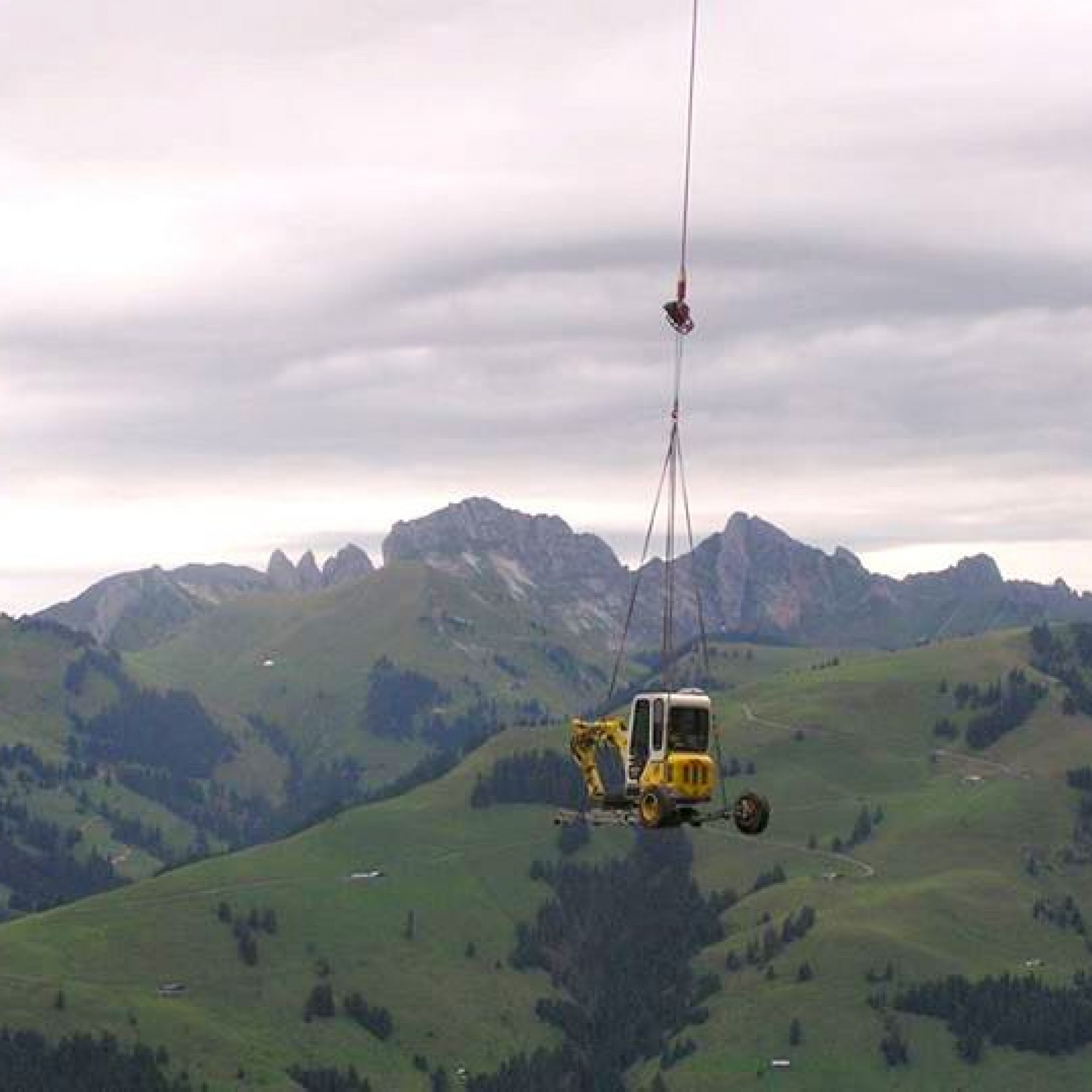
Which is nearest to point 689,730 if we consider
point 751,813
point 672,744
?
point 672,744

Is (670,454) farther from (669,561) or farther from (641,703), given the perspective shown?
(641,703)

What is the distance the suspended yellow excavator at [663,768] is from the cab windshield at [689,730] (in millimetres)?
22

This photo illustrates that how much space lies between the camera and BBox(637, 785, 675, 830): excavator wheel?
7812 centimetres

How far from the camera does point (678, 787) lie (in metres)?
79.8

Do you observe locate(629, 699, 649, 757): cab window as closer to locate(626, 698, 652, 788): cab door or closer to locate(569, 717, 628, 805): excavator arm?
locate(626, 698, 652, 788): cab door

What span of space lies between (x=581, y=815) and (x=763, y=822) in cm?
839

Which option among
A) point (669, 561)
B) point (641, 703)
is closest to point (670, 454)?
point (669, 561)

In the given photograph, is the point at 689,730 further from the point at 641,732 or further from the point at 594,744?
the point at 594,744

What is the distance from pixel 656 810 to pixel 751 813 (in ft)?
12.0

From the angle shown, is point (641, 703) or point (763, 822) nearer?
point (763, 822)

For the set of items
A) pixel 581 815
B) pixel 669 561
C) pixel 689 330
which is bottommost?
pixel 581 815

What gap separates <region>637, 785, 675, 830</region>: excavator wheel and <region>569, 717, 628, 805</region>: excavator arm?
343cm

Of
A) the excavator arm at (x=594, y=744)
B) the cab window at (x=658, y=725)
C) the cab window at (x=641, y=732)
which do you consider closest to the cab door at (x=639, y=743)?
the cab window at (x=641, y=732)

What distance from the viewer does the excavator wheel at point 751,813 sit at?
7669 cm
